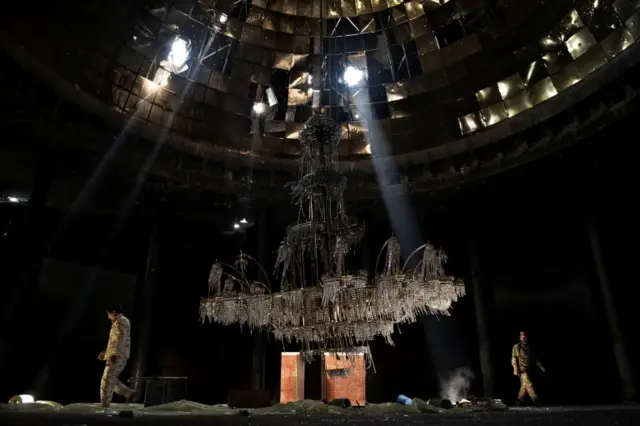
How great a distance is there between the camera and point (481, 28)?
394 inches

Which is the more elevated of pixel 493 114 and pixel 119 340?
pixel 493 114

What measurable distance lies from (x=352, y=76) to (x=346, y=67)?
0.27 meters

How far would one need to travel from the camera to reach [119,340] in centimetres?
595

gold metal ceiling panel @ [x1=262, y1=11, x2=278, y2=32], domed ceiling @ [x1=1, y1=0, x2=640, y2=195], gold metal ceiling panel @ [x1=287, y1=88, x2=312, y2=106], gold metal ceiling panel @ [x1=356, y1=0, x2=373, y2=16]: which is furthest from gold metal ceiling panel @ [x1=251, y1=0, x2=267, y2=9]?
gold metal ceiling panel @ [x1=356, y1=0, x2=373, y2=16]

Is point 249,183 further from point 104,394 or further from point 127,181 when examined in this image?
point 104,394

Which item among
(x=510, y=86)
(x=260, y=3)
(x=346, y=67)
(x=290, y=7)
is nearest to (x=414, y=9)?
(x=346, y=67)

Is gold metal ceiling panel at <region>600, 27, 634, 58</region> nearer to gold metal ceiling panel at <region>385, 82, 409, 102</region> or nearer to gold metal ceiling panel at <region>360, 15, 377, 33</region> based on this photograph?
gold metal ceiling panel at <region>385, 82, 409, 102</region>

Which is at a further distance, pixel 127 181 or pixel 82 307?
pixel 82 307

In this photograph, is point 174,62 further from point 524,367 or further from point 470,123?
point 524,367

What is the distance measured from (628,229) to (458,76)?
497cm

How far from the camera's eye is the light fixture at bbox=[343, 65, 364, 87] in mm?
11500

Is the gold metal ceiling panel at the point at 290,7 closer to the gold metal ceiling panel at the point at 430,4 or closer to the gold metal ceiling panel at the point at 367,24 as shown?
the gold metal ceiling panel at the point at 367,24

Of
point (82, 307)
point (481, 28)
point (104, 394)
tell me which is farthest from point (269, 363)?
point (481, 28)

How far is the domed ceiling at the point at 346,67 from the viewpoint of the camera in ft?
28.9
